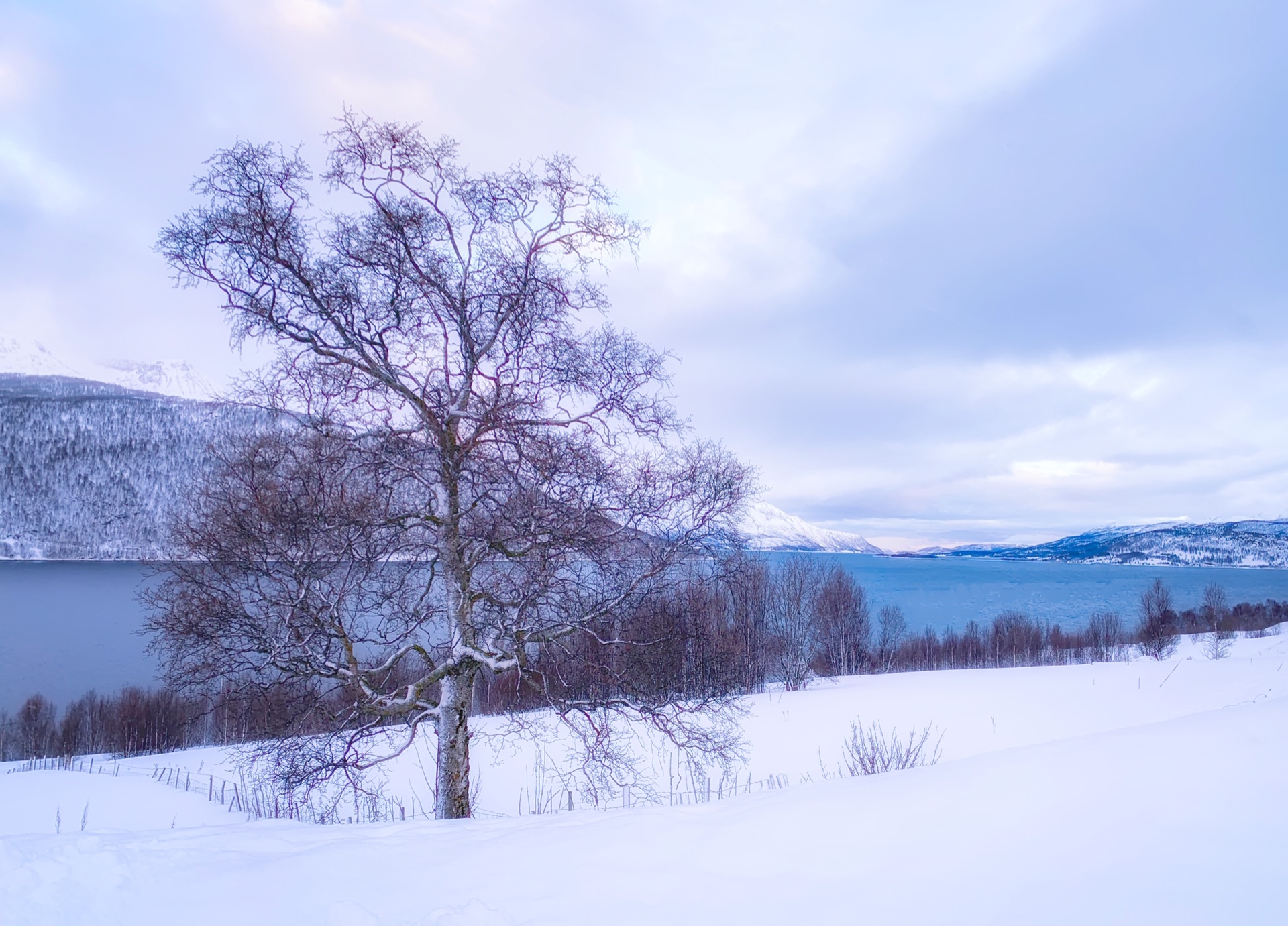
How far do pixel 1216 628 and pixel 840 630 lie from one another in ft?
68.7

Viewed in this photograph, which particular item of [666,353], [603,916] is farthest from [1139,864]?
[666,353]

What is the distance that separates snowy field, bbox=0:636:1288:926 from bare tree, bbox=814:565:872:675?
40.7m

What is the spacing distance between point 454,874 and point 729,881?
1.36m

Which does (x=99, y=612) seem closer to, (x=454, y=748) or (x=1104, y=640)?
(x=454, y=748)

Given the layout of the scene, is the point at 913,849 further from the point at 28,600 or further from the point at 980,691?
the point at 28,600

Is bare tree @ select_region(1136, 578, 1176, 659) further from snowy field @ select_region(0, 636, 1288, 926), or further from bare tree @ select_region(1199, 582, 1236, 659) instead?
snowy field @ select_region(0, 636, 1288, 926)

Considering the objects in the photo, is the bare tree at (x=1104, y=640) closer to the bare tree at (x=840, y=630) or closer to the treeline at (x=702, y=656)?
the treeline at (x=702, y=656)

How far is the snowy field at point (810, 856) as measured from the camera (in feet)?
8.58

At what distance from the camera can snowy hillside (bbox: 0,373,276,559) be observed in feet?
182

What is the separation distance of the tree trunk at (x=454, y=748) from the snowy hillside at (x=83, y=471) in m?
52.7

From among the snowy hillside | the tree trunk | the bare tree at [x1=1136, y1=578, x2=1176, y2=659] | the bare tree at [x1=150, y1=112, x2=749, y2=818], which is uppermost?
the snowy hillside

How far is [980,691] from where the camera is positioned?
22.3 meters

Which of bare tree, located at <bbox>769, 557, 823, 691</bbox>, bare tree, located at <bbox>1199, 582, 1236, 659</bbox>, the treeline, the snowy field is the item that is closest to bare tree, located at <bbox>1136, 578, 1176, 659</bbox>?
the treeline

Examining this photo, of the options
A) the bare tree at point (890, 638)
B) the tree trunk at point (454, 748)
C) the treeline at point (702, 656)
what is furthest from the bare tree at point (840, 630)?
the tree trunk at point (454, 748)
